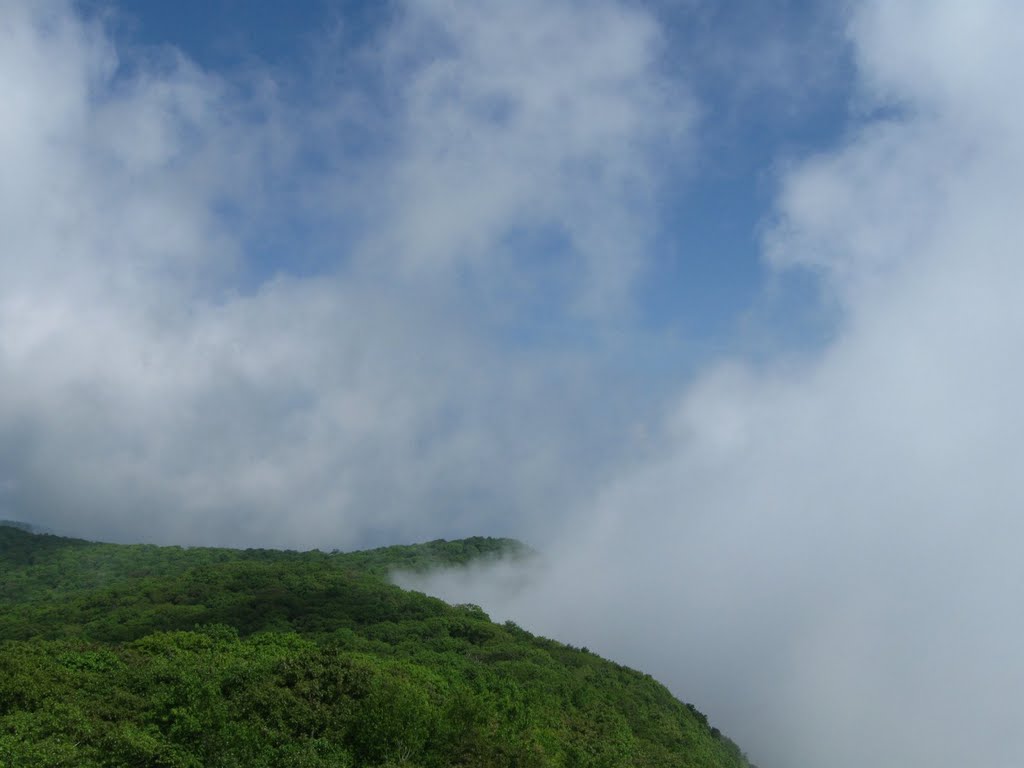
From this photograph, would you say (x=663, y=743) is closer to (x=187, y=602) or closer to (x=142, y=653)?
(x=142, y=653)

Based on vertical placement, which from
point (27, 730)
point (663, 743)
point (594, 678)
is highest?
point (594, 678)

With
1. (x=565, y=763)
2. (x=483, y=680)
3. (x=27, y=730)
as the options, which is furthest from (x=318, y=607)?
(x=27, y=730)

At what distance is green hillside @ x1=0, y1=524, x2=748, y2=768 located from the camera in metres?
41.3

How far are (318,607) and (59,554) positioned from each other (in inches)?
4510

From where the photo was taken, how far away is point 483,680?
84.2 m

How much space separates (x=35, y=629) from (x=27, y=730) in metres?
88.0

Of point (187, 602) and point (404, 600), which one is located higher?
point (404, 600)

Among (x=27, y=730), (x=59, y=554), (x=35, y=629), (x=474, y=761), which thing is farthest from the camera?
(x=59, y=554)

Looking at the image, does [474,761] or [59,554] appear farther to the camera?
[59,554]

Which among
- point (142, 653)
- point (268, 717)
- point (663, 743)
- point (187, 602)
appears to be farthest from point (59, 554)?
point (268, 717)

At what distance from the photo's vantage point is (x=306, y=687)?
4841 cm

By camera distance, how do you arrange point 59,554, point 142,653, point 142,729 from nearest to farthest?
point 142,729 → point 142,653 → point 59,554

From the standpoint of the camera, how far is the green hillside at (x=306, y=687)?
41.3 metres

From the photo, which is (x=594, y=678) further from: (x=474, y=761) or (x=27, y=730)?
(x=27, y=730)
